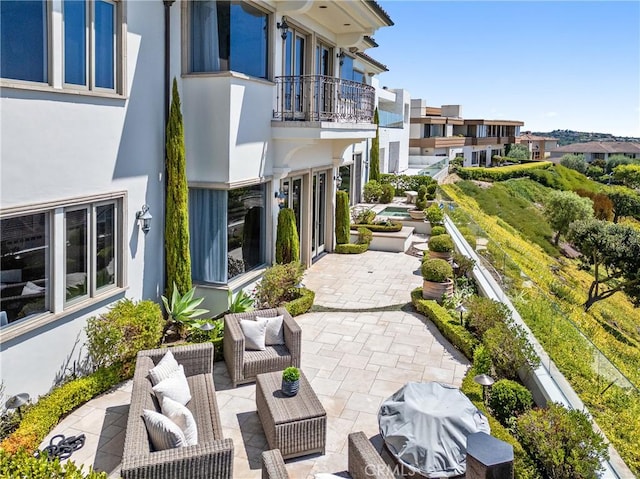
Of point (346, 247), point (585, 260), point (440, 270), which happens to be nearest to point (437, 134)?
point (585, 260)

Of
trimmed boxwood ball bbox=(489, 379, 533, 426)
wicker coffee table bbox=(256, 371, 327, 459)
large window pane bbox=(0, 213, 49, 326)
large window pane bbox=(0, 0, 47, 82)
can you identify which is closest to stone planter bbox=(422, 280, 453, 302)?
trimmed boxwood ball bbox=(489, 379, 533, 426)

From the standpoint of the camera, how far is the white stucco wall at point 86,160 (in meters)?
7.31

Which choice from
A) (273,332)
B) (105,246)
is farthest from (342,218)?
(105,246)

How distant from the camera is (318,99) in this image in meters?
14.4

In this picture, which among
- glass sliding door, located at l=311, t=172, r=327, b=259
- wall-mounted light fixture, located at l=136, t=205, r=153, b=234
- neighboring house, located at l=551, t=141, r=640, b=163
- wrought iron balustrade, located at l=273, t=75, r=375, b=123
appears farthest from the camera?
neighboring house, located at l=551, t=141, r=640, b=163

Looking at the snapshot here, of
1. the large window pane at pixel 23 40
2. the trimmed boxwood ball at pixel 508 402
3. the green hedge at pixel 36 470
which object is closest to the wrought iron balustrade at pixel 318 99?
the large window pane at pixel 23 40

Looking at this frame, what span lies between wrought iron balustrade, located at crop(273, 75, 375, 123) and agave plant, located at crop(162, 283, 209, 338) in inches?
221

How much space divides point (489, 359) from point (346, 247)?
36.2 feet

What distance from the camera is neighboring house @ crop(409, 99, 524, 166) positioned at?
206ft

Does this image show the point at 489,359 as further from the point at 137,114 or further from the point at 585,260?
the point at 585,260

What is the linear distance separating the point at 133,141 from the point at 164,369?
14.9 ft

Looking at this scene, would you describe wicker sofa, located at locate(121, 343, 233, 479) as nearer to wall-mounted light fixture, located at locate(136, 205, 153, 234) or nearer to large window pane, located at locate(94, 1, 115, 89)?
wall-mounted light fixture, located at locate(136, 205, 153, 234)

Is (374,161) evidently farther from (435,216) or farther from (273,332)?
(273,332)

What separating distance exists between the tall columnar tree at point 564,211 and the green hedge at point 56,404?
4207cm
